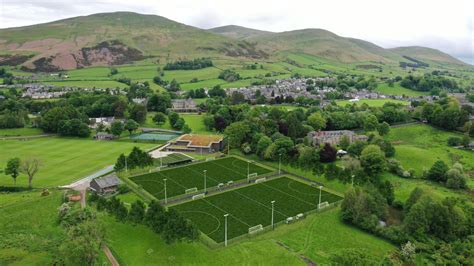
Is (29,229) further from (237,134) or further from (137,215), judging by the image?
(237,134)

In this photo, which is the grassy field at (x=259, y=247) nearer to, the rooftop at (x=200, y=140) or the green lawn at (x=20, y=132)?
the rooftop at (x=200, y=140)

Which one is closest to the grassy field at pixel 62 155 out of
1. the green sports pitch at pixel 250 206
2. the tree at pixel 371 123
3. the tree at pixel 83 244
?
the green sports pitch at pixel 250 206

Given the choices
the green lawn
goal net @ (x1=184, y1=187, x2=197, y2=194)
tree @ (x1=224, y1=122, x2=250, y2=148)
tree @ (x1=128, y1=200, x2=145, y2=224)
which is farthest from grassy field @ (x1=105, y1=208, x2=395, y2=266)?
the green lawn

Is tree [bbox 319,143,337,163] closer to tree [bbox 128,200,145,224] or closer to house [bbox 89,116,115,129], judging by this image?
tree [bbox 128,200,145,224]

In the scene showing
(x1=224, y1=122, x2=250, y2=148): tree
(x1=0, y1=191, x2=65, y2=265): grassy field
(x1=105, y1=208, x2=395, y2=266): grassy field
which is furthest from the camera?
(x1=224, y1=122, x2=250, y2=148): tree

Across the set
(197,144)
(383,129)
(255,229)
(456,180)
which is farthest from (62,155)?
(456,180)

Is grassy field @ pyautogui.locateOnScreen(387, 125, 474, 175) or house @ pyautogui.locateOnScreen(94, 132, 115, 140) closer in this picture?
grassy field @ pyautogui.locateOnScreen(387, 125, 474, 175)

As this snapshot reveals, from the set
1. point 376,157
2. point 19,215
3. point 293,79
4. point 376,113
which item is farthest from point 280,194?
→ point 293,79

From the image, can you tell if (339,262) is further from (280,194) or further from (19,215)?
(19,215)
